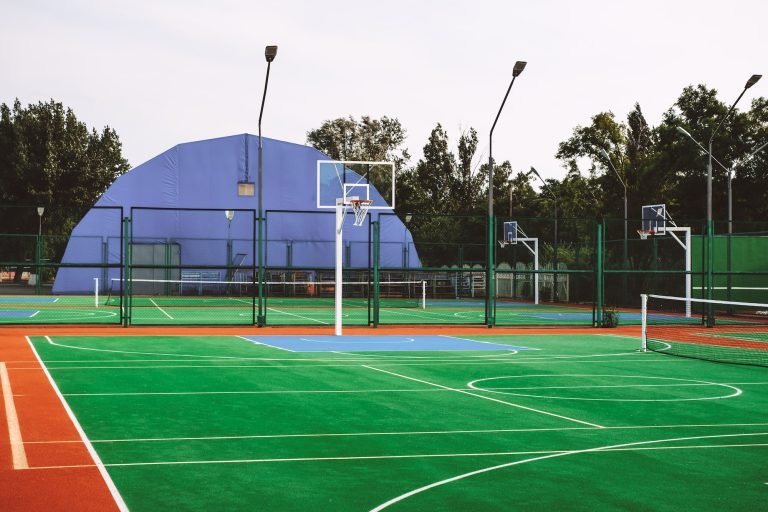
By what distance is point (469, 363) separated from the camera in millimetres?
16922

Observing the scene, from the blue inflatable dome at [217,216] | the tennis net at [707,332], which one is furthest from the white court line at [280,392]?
the blue inflatable dome at [217,216]

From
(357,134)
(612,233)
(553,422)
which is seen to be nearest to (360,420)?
(553,422)

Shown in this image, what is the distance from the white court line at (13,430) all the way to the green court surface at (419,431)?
632 millimetres

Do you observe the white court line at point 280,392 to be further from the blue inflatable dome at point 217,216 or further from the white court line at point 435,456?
the blue inflatable dome at point 217,216

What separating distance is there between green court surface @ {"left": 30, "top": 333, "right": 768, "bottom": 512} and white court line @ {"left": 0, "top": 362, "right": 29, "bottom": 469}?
632mm

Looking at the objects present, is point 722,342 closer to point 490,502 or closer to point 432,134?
point 490,502

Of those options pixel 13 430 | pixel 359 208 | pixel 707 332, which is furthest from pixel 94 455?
pixel 707 332

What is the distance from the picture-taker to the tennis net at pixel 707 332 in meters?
19.5

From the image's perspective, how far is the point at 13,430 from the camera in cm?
948

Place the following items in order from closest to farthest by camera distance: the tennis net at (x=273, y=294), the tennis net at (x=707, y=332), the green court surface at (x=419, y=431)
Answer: the green court surface at (x=419, y=431), the tennis net at (x=707, y=332), the tennis net at (x=273, y=294)

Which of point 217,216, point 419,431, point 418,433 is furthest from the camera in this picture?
point 217,216

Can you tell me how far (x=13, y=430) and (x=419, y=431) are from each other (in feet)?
13.0

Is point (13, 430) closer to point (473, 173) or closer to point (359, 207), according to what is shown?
point (359, 207)

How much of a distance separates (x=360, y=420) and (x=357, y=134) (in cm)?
7269
